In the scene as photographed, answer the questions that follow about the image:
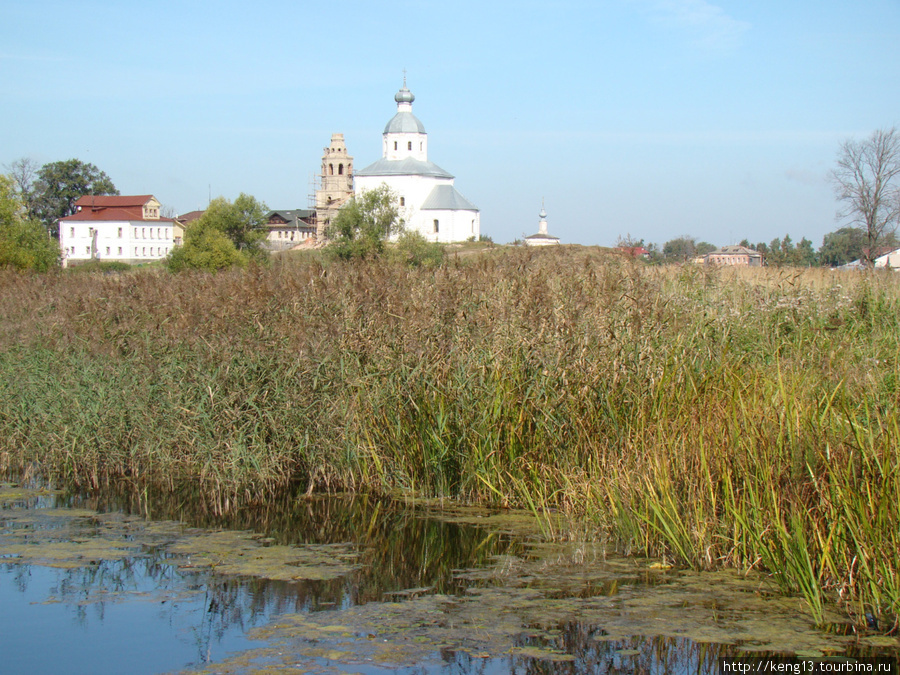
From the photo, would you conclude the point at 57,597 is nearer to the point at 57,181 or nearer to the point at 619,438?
the point at 619,438

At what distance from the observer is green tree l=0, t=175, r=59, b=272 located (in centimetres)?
3016

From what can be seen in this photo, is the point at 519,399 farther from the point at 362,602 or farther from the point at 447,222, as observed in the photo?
the point at 447,222

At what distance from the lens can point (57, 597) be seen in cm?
473

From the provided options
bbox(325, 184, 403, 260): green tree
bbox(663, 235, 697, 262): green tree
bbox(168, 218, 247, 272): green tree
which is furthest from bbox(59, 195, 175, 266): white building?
bbox(663, 235, 697, 262): green tree

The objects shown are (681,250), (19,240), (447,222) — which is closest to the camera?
(681,250)

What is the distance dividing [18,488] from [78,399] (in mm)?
883

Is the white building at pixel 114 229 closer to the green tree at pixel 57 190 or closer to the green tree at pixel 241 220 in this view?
the green tree at pixel 57 190

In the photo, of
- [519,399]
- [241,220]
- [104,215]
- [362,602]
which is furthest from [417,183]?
[362,602]

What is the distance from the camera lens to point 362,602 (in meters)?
4.57

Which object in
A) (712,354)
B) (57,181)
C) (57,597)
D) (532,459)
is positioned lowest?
(57,597)

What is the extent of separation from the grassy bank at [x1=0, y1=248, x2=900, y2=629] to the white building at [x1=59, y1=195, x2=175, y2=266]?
73.4m

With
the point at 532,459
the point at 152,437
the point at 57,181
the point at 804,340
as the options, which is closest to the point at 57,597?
the point at 152,437

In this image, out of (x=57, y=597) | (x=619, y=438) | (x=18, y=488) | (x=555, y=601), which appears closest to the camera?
(x=555, y=601)

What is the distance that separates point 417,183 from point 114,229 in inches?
1100
